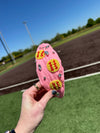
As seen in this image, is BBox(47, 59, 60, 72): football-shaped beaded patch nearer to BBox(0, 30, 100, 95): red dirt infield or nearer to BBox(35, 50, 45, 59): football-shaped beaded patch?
BBox(35, 50, 45, 59): football-shaped beaded patch

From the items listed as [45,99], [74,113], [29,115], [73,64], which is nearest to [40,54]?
[45,99]

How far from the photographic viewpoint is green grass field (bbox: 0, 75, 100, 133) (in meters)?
2.44

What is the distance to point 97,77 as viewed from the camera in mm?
3922

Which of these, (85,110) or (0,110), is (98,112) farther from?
(0,110)

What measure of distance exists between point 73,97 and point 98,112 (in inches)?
36.6

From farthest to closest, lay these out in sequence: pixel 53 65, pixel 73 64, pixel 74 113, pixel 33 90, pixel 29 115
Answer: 1. pixel 73 64
2. pixel 74 113
3. pixel 33 90
4. pixel 53 65
5. pixel 29 115

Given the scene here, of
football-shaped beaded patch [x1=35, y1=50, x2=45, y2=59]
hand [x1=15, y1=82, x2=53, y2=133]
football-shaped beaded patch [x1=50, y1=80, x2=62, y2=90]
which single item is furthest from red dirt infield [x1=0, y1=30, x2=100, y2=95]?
hand [x1=15, y1=82, x2=53, y2=133]

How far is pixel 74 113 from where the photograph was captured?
280 centimetres

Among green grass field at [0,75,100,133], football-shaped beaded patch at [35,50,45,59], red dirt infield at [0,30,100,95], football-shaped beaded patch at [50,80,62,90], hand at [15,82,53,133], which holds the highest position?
football-shaped beaded patch at [35,50,45,59]

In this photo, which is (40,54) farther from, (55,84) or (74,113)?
(74,113)

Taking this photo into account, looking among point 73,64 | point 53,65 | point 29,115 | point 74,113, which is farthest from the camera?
point 73,64

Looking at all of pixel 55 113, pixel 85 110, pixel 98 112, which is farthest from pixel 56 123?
pixel 98 112

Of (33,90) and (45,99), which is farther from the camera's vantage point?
(33,90)

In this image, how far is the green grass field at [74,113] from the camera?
96.2 inches
